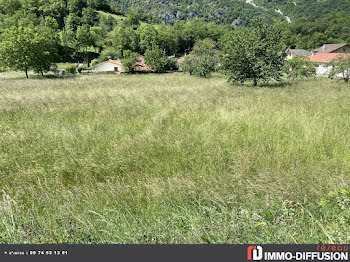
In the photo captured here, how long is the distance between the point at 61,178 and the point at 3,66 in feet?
120

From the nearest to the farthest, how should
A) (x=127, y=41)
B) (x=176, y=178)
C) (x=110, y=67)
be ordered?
(x=176, y=178)
(x=110, y=67)
(x=127, y=41)

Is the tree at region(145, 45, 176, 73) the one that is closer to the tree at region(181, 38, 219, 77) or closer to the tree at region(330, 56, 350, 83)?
the tree at region(181, 38, 219, 77)

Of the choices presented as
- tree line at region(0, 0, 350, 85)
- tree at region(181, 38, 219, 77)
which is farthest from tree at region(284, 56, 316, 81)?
tree at region(181, 38, 219, 77)

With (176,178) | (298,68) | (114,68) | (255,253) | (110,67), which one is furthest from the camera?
(110,67)

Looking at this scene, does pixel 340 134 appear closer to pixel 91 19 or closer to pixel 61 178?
pixel 61 178

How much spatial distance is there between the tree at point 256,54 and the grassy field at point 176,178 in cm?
1186

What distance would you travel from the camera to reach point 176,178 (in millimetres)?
3377

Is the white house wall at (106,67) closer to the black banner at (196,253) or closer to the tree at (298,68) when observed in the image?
the tree at (298,68)

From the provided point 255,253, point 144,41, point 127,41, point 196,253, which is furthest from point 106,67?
point 255,253

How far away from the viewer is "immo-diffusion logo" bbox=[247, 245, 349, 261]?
1.73 meters

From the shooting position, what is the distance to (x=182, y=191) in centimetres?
307

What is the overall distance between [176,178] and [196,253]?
1.65m

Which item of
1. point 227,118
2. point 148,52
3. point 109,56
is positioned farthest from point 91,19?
point 227,118

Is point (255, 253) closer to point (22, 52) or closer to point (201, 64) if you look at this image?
point (22, 52)
